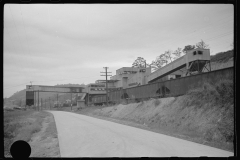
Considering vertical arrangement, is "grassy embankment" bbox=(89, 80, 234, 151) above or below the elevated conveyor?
below

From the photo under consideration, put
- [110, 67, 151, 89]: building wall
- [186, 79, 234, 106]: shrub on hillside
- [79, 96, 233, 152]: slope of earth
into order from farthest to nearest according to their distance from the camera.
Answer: [110, 67, 151, 89]: building wall < [186, 79, 234, 106]: shrub on hillside < [79, 96, 233, 152]: slope of earth

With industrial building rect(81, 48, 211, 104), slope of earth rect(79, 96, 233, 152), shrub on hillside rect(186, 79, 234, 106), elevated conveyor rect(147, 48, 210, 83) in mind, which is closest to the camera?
slope of earth rect(79, 96, 233, 152)

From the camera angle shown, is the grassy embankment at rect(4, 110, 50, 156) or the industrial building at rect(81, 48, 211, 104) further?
the industrial building at rect(81, 48, 211, 104)

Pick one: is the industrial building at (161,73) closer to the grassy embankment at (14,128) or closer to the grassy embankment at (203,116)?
the grassy embankment at (203,116)

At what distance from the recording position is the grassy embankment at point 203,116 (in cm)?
1304

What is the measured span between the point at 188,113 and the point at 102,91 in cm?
6447

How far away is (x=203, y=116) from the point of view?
17141 millimetres

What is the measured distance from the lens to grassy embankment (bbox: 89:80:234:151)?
1304 cm

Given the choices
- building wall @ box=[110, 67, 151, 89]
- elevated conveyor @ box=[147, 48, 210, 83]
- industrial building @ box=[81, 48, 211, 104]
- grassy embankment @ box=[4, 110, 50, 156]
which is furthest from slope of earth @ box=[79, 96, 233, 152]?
building wall @ box=[110, 67, 151, 89]

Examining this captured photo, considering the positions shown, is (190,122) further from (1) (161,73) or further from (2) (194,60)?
(1) (161,73)

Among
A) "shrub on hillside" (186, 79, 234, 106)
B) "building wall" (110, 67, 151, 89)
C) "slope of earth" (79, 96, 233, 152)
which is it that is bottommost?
"slope of earth" (79, 96, 233, 152)

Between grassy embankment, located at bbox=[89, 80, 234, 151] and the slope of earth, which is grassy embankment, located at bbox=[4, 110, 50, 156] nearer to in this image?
the slope of earth
